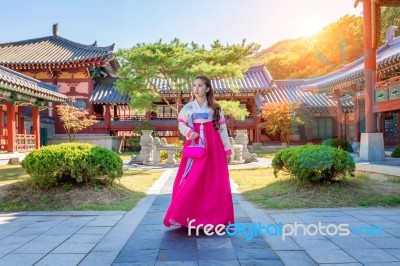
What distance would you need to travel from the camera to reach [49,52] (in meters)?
25.2

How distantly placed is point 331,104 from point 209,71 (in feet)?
47.4

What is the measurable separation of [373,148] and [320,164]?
18.4ft

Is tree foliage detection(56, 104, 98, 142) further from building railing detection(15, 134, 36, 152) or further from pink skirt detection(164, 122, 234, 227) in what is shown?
pink skirt detection(164, 122, 234, 227)

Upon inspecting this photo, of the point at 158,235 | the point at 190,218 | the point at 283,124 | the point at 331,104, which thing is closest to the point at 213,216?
the point at 190,218

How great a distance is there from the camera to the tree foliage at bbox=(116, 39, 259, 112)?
48.7 ft

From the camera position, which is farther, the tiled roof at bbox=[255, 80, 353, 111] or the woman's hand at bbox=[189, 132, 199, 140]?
the tiled roof at bbox=[255, 80, 353, 111]

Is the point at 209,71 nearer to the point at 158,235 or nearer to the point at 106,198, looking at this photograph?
the point at 106,198

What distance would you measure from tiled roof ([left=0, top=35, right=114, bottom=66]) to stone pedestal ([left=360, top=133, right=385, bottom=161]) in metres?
18.3

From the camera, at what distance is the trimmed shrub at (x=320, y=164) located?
6.43 m

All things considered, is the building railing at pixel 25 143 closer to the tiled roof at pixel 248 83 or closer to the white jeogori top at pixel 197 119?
the tiled roof at pixel 248 83

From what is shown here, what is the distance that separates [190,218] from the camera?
3.98 meters

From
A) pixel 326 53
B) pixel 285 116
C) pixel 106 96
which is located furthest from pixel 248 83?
pixel 326 53

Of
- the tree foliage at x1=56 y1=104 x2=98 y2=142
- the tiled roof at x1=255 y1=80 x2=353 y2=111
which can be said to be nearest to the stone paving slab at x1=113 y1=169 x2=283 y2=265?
the tree foliage at x1=56 y1=104 x2=98 y2=142

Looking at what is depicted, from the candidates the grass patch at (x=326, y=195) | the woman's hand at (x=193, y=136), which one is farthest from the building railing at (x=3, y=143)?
the woman's hand at (x=193, y=136)
